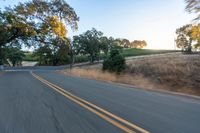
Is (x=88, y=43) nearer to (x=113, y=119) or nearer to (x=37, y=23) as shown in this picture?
(x=37, y=23)

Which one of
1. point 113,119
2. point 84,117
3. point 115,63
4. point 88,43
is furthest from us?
point 88,43

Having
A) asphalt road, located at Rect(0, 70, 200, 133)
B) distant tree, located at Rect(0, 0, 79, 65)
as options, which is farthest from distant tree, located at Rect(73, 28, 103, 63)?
asphalt road, located at Rect(0, 70, 200, 133)

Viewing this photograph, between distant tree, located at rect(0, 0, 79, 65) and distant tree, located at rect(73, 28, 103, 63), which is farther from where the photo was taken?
distant tree, located at rect(73, 28, 103, 63)

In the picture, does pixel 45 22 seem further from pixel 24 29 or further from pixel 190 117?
pixel 190 117

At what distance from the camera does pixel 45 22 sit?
139 feet

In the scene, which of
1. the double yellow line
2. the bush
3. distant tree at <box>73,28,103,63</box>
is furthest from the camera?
distant tree at <box>73,28,103,63</box>

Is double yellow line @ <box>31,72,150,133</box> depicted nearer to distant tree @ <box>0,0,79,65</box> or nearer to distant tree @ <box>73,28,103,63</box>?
distant tree @ <box>0,0,79,65</box>

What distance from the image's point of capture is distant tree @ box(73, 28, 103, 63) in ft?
295

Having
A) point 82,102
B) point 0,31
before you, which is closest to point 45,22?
point 0,31

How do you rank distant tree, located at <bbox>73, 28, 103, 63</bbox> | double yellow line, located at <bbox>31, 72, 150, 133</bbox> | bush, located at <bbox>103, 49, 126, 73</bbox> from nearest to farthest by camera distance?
double yellow line, located at <bbox>31, 72, 150, 133</bbox> → bush, located at <bbox>103, 49, 126, 73</bbox> → distant tree, located at <bbox>73, 28, 103, 63</bbox>

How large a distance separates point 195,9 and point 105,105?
16798mm

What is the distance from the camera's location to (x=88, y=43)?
90.5m

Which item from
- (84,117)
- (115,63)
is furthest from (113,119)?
(115,63)

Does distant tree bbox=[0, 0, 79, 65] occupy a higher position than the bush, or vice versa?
distant tree bbox=[0, 0, 79, 65]
